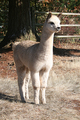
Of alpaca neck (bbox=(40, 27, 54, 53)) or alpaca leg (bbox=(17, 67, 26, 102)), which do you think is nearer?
alpaca neck (bbox=(40, 27, 54, 53))

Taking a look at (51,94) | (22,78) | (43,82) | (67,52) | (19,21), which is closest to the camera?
(43,82)

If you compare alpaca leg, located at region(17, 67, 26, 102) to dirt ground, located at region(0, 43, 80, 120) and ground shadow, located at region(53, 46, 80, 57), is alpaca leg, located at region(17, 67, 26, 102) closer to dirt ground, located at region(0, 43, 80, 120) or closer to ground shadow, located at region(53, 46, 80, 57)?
dirt ground, located at region(0, 43, 80, 120)

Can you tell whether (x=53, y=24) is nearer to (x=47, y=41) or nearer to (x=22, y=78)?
(x=47, y=41)

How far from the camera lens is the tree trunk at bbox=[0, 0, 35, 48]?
849cm

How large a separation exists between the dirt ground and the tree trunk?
73 cm

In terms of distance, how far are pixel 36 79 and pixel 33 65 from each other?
30 centimetres

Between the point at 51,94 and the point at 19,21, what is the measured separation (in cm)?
413

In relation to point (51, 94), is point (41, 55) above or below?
above

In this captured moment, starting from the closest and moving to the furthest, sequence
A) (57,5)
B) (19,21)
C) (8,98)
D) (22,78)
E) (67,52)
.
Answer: (22,78)
(8,98)
(19,21)
(67,52)
(57,5)

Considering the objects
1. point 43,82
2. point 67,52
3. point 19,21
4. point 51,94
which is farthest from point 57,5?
point 43,82

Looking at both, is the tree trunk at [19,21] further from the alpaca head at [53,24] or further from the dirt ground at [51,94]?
the alpaca head at [53,24]

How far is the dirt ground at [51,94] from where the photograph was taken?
411 centimetres

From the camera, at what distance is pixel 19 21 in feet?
28.0

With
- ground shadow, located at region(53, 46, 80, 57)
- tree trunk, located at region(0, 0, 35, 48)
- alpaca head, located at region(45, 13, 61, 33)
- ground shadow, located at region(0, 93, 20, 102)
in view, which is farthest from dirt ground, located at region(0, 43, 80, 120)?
alpaca head, located at region(45, 13, 61, 33)
